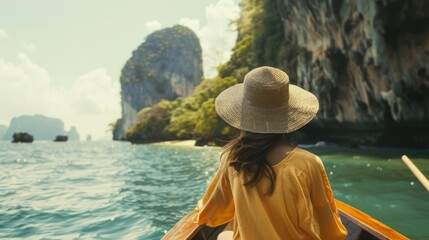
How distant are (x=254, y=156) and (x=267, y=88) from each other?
303 millimetres

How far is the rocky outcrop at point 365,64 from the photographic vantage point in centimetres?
1373

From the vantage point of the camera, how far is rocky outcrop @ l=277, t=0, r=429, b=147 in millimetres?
13734

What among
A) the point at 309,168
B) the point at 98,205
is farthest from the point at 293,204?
the point at 98,205

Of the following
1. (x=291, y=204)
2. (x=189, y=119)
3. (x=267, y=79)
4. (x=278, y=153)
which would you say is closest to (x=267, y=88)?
(x=267, y=79)

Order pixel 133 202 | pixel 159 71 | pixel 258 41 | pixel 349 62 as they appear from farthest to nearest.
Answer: pixel 159 71 < pixel 258 41 < pixel 349 62 < pixel 133 202

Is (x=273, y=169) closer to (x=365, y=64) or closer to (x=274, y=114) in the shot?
(x=274, y=114)

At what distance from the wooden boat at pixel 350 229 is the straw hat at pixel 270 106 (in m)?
1.75

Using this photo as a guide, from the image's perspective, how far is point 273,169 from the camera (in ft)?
4.68

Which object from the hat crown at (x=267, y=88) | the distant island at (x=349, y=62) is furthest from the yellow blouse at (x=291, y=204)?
the distant island at (x=349, y=62)

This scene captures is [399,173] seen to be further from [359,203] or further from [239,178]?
[239,178]

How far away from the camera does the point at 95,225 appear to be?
536cm

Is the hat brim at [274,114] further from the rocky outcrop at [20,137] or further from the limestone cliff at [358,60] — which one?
the rocky outcrop at [20,137]

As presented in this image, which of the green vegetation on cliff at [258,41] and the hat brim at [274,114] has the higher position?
the green vegetation on cliff at [258,41]

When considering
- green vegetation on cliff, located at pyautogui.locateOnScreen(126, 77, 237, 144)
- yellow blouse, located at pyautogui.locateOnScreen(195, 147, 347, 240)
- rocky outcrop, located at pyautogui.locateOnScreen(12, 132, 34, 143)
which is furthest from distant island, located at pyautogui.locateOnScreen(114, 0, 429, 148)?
rocky outcrop, located at pyautogui.locateOnScreen(12, 132, 34, 143)
